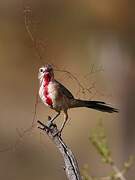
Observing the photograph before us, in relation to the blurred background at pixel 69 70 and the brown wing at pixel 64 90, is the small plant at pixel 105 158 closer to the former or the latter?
the brown wing at pixel 64 90

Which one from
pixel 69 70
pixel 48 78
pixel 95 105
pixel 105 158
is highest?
pixel 48 78

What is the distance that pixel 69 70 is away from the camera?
1167 centimetres

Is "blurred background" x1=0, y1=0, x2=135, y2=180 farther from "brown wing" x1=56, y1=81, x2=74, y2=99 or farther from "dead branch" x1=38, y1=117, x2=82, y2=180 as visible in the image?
"dead branch" x1=38, y1=117, x2=82, y2=180

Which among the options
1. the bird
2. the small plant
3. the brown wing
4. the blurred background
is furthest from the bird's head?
the blurred background

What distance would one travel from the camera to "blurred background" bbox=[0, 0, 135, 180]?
10.7 meters

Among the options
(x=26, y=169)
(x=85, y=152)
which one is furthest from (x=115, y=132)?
(x=26, y=169)

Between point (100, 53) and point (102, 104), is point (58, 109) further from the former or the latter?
point (100, 53)

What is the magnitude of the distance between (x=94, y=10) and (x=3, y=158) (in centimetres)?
231

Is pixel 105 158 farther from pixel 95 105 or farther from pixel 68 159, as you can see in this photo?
pixel 95 105

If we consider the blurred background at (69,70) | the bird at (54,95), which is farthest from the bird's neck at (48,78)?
the blurred background at (69,70)

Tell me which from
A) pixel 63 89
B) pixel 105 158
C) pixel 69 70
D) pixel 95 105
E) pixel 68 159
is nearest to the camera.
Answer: pixel 68 159

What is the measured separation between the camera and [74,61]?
1229 cm

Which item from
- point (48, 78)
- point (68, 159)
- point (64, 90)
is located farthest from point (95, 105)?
point (68, 159)

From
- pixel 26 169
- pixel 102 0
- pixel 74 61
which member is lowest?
pixel 26 169
